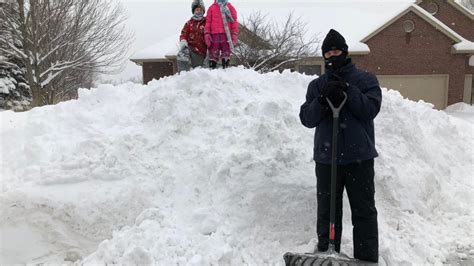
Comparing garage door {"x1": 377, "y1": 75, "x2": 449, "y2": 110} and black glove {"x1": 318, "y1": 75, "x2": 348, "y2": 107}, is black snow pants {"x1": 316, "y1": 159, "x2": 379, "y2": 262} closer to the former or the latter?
black glove {"x1": 318, "y1": 75, "x2": 348, "y2": 107}

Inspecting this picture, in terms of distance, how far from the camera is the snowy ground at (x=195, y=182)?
352cm

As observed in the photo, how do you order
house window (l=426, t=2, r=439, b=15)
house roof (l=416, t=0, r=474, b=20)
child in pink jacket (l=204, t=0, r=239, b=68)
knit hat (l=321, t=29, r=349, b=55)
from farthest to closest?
house window (l=426, t=2, r=439, b=15) < house roof (l=416, t=0, r=474, b=20) < child in pink jacket (l=204, t=0, r=239, b=68) < knit hat (l=321, t=29, r=349, b=55)

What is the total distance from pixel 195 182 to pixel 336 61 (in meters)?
1.95

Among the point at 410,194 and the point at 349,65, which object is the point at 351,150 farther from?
the point at 410,194

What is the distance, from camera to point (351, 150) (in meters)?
3.06

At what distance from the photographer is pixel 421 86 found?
18266 mm

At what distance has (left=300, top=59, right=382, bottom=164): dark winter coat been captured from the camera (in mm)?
2998

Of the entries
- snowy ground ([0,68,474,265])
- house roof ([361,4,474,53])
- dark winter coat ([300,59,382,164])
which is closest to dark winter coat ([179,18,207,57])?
snowy ground ([0,68,474,265])

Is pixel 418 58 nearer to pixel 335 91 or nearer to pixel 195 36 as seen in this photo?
pixel 195 36

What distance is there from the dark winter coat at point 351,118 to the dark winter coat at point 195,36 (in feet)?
12.2

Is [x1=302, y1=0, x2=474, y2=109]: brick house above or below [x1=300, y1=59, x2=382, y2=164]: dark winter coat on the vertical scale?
above

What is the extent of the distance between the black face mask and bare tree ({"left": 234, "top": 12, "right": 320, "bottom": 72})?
38.3 ft

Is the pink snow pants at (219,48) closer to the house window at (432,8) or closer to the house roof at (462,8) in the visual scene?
the house window at (432,8)

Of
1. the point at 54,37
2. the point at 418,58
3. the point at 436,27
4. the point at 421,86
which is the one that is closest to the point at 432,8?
the point at 436,27
